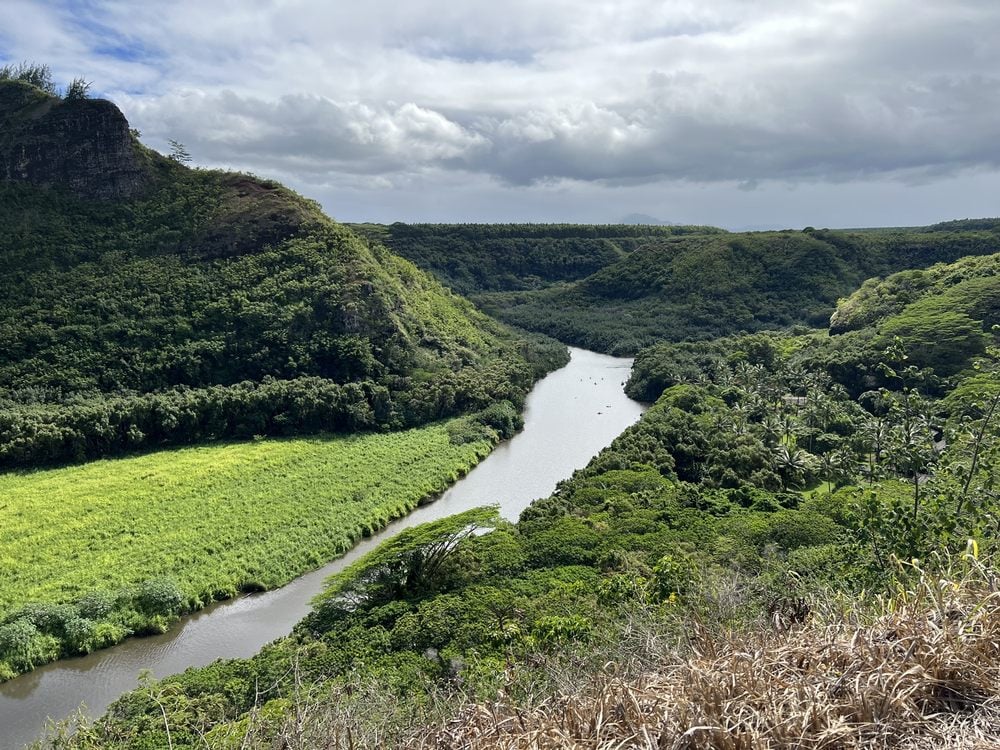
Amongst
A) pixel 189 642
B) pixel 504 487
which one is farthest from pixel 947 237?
pixel 189 642

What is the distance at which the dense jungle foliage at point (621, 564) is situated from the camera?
403 inches

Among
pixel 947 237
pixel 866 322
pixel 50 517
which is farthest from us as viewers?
pixel 947 237

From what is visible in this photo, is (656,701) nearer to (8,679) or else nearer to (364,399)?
(8,679)

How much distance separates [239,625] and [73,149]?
64.0 m

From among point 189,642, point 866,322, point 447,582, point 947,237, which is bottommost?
point 189,642

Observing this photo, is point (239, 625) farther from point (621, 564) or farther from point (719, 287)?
point (719, 287)

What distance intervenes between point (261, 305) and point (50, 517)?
104ft

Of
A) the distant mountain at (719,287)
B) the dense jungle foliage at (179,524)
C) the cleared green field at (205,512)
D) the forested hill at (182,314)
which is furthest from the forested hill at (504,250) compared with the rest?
the dense jungle foliage at (179,524)

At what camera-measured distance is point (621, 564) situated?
24.7 metres

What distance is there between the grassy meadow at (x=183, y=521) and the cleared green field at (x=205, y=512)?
0.23 feet

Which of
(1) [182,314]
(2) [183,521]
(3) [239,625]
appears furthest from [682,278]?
(3) [239,625]

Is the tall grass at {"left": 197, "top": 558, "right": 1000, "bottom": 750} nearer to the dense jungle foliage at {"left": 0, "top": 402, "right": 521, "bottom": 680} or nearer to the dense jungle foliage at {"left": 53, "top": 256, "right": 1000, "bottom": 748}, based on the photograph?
the dense jungle foliage at {"left": 53, "top": 256, "right": 1000, "bottom": 748}

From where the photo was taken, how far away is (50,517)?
3262 cm

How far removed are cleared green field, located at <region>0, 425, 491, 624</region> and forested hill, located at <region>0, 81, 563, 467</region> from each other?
4174 millimetres
